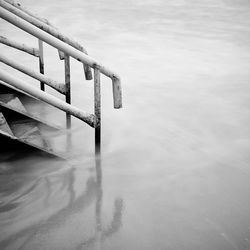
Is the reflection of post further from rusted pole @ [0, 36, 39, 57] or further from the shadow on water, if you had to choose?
rusted pole @ [0, 36, 39, 57]

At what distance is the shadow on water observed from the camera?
1.84m

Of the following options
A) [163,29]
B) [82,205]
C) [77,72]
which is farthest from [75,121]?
[163,29]

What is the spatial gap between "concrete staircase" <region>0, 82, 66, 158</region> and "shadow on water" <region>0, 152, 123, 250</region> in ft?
0.78

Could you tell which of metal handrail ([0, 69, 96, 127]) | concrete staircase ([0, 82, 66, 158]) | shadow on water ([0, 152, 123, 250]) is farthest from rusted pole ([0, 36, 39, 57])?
shadow on water ([0, 152, 123, 250])

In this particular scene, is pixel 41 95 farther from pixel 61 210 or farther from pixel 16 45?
pixel 16 45

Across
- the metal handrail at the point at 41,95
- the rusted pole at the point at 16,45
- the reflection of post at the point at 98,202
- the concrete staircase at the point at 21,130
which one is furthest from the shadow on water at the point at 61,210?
the rusted pole at the point at 16,45

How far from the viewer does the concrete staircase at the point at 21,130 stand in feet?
8.32

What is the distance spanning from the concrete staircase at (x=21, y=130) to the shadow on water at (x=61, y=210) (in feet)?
0.78

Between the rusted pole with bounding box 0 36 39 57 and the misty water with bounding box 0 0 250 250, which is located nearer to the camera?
the misty water with bounding box 0 0 250 250

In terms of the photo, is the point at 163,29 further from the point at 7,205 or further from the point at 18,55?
the point at 7,205

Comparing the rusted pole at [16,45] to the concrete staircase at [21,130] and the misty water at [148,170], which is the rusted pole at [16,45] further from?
the misty water at [148,170]

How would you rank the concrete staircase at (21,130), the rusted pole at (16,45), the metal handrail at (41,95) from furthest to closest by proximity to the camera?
the rusted pole at (16,45), the concrete staircase at (21,130), the metal handrail at (41,95)

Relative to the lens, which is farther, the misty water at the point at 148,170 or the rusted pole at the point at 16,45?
the rusted pole at the point at 16,45

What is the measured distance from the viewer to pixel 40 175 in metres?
2.45
